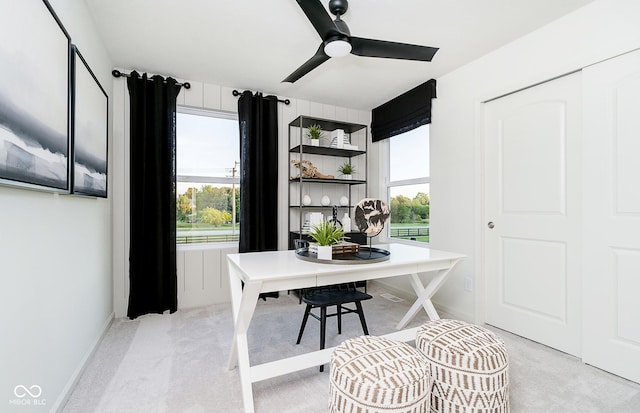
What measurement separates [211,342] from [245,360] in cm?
91

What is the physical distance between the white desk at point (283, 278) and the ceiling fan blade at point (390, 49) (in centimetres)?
132

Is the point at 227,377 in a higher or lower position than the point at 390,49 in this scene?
lower

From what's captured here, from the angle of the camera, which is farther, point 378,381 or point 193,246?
point 193,246

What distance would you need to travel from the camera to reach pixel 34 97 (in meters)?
1.22

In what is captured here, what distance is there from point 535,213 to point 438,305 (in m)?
1.32

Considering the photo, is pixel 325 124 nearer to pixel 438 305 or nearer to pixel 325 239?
pixel 325 239

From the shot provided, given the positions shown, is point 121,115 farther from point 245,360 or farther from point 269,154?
point 245,360

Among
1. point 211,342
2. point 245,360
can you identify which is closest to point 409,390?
point 245,360

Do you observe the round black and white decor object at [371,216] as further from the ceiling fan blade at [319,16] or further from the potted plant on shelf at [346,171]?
the potted plant on shelf at [346,171]

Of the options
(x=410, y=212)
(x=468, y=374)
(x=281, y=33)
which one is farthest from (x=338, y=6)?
(x=410, y=212)

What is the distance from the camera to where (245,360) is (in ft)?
5.24

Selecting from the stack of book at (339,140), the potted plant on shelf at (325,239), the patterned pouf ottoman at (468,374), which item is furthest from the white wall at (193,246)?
the patterned pouf ottoman at (468,374)

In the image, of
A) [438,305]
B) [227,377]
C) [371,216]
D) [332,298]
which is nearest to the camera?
[227,377]

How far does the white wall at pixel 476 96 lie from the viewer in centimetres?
193
